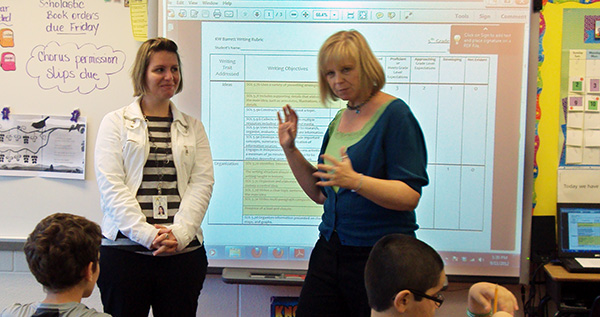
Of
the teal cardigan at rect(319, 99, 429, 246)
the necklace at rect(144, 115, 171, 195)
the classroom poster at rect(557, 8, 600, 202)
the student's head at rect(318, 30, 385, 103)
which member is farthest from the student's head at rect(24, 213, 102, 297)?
the classroom poster at rect(557, 8, 600, 202)

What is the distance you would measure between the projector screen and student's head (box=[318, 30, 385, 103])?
2.88 feet

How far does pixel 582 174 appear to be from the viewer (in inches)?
94.5

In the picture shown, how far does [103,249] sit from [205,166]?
1.56 ft

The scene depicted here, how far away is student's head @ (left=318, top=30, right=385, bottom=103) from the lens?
1432 millimetres

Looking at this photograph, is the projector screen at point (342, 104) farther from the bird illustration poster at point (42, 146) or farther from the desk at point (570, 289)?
the bird illustration poster at point (42, 146)

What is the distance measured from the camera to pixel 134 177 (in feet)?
5.61

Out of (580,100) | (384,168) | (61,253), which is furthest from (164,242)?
(580,100)

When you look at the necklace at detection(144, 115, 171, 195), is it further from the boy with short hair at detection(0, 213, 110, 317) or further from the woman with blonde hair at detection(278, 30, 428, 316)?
the woman with blonde hair at detection(278, 30, 428, 316)

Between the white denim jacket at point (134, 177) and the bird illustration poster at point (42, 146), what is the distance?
83cm

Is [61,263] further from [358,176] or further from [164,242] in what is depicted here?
[358,176]

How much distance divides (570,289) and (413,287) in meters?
1.62

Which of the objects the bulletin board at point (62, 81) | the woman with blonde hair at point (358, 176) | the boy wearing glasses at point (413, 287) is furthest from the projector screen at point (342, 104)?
the boy wearing glasses at point (413, 287)

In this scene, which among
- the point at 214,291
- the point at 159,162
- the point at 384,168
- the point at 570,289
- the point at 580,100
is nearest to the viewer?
the point at 384,168

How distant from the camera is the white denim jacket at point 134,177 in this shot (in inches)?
64.9
